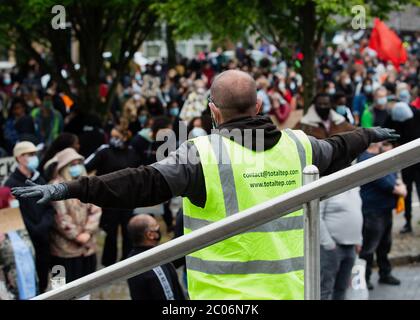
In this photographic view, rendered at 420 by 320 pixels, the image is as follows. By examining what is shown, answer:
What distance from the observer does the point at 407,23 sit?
144 feet

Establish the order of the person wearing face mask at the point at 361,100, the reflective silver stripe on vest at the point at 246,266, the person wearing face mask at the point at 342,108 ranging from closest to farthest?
the reflective silver stripe on vest at the point at 246,266 → the person wearing face mask at the point at 342,108 → the person wearing face mask at the point at 361,100

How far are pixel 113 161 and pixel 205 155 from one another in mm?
6864

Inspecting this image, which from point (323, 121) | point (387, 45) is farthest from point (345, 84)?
point (323, 121)

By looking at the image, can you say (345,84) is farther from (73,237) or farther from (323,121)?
(73,237)

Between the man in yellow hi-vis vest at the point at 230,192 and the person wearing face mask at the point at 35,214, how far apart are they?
437 centimetres

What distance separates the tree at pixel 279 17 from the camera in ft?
37.5

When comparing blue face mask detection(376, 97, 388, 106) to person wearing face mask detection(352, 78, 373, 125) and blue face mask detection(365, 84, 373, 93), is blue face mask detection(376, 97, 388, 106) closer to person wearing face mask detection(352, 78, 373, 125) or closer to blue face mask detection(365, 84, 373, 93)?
person wearing face mask detection(352, 78, 373, 125)

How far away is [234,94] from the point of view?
3535mm

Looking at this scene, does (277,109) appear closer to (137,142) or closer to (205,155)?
(137,142)

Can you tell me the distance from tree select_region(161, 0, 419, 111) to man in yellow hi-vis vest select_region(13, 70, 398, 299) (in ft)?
25.2

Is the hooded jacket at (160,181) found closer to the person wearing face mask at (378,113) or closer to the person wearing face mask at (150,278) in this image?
the person wearing face mask at (150,278)

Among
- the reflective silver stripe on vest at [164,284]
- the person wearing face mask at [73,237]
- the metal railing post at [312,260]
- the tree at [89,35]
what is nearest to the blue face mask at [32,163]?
the person wearing face mask at [73,237]

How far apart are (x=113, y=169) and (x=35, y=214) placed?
2.48 m
